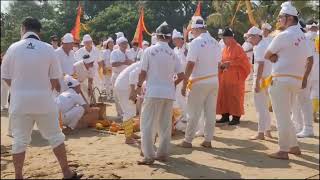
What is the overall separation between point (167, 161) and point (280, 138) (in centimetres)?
163

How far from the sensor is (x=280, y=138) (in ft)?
23.7

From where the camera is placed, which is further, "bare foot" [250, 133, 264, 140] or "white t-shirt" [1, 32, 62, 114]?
"bare foot" [250, 133, 264, 140]

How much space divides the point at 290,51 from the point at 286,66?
21cm

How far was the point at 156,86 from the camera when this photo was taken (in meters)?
6.85

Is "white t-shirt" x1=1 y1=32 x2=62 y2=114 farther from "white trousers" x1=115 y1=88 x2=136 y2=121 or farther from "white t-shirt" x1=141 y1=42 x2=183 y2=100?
"white trousers" x1=115 y1=88 x2=136 y2=121

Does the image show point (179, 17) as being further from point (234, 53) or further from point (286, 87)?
point (286, 87)

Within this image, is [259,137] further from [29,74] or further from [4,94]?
[4,94]

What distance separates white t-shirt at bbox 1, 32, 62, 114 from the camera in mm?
5902

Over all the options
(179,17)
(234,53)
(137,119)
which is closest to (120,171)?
(137,119)

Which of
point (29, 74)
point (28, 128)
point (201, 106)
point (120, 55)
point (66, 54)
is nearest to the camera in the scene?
point (29, 74)

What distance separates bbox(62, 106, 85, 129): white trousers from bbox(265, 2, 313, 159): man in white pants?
4.27 metres

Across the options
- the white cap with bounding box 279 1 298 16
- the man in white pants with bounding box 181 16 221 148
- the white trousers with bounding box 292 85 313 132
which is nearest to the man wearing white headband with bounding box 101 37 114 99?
the white trousers with bounding box 292 85 313 132

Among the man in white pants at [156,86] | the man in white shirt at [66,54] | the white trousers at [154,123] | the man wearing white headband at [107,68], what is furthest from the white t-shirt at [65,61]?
the man wearing white headband at [107,68]

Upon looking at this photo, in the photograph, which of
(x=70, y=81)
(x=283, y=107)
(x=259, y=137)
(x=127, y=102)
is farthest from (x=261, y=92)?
(x=70, y=81)
